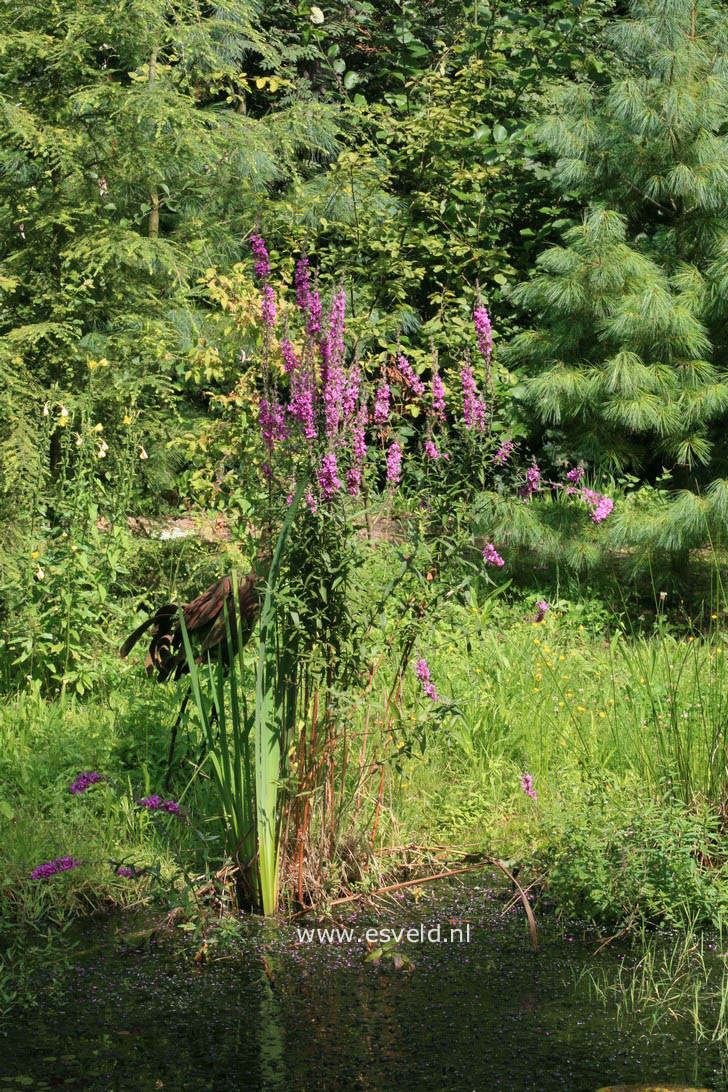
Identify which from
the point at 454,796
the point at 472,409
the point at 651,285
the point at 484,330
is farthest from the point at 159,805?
the point at 651,285

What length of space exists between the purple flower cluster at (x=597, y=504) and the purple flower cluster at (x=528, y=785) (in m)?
2.87

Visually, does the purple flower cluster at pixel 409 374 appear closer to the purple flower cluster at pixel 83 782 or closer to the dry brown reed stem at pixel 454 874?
the dry brown reed stem at pixel 454 874

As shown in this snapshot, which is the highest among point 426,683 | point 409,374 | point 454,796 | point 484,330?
point 484,330

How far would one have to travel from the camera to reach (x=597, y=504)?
6621 millimetres

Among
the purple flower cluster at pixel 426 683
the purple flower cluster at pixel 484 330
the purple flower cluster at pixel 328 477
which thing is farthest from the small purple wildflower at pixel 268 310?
the purple flower cluster at pixel 426 683

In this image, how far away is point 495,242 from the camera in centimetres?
847

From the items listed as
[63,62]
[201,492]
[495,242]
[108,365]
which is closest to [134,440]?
[108,365]

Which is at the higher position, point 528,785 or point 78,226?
point 78,226

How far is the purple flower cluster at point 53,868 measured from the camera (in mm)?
3234

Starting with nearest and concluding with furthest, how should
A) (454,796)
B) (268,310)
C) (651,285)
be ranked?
(268,310) → (454,796) → (651,285)

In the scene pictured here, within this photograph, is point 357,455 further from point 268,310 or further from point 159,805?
point 159,805

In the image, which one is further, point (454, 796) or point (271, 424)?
point (454, 796)

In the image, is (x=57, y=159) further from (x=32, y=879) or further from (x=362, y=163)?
(x=32, y=879)

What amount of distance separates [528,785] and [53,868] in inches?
58.0
